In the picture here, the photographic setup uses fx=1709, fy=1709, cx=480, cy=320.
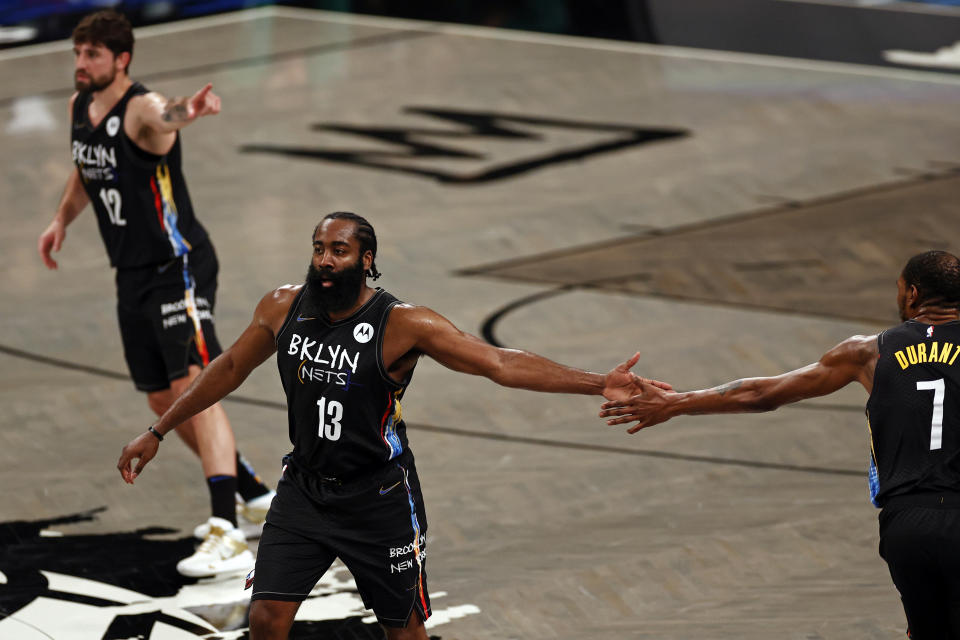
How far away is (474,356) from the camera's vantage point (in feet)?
17.7

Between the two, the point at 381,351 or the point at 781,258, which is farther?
the point at 781,258

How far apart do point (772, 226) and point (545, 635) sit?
6.86 meters

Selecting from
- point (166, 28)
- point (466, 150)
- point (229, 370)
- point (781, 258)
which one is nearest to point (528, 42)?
point (166, 28)

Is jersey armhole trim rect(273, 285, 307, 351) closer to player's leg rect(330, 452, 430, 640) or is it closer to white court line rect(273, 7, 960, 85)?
player's leg rect(330, 452, 430, 640)

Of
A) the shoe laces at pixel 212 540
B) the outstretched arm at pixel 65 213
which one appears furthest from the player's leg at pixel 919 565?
the outstretched arm at pixel 65 213

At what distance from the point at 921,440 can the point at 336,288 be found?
1832 mm

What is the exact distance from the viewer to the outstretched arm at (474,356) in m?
5.38

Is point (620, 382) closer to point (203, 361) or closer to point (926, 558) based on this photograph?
point (926, 558)

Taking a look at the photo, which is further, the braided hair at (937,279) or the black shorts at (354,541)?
the black shorts at (354,541)

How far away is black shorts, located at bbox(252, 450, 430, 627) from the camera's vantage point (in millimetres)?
5438

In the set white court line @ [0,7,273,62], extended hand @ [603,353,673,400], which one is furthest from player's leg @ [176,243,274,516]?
white court line @ [0,7,273,62]

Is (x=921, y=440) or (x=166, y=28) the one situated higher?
(x=166, y=28)

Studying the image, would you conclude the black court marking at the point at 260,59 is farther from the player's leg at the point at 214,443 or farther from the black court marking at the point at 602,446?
the player's leg at the point at 214,443

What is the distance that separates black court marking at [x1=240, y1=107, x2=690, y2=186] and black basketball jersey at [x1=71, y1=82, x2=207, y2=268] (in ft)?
22.0
